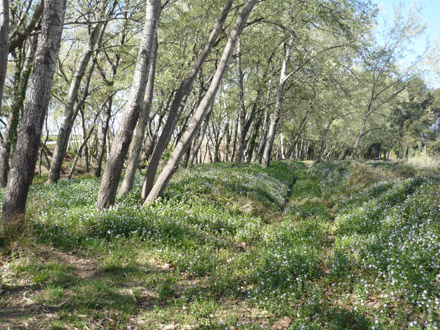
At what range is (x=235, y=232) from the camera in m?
8.30

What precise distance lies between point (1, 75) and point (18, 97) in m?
9.95

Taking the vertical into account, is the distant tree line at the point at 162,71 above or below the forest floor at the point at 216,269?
above

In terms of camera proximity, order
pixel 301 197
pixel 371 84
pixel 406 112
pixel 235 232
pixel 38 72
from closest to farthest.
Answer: pixel 38 72
pixel 235 232
pixel 301 197
pixel 371 84
pixel 406 112

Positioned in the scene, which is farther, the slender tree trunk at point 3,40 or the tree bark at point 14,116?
the tree bark at point 14,116

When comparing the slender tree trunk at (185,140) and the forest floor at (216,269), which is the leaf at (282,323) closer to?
the forest floor at (216,269)

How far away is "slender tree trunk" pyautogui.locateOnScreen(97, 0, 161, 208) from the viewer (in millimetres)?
7961

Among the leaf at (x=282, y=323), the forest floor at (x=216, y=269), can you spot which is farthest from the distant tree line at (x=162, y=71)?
the leaf at (x=282, y=323)

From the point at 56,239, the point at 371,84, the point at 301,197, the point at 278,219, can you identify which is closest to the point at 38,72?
the point at 56,239

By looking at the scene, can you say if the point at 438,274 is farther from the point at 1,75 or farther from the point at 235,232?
the point at 1,75

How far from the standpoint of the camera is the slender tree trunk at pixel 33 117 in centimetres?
574

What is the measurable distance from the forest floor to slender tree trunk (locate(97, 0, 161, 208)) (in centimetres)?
57

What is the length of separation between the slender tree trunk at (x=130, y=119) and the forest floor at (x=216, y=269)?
0.57m

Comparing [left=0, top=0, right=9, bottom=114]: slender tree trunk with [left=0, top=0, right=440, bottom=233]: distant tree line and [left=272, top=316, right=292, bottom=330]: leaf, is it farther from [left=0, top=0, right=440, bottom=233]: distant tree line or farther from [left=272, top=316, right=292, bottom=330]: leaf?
[left=272, top=316, right=292, bottom=330]: leaf

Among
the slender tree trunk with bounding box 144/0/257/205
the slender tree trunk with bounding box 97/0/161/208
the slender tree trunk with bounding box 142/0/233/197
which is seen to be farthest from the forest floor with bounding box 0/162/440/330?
the slender tree trunk with bounding box 142/0/233/197
